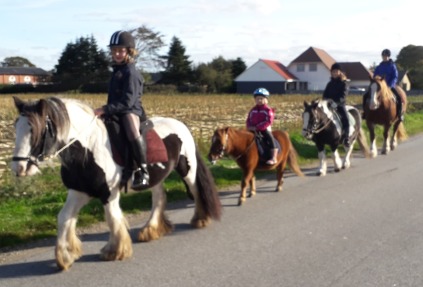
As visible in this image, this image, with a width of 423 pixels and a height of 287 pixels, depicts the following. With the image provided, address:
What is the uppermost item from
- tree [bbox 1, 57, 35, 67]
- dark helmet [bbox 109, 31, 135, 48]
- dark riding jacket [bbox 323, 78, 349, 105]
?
tree [bbox 1, 57, 35, 67]

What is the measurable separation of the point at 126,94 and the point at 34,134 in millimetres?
1270

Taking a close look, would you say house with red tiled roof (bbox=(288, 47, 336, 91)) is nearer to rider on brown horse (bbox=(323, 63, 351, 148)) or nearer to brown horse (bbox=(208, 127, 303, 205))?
rider on brown horse (bbox=(323, 63, 351, 148))

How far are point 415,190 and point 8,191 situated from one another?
23.4 feet

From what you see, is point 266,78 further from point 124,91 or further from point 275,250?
point 124,91

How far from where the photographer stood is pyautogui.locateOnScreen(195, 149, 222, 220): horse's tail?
755 centimetres

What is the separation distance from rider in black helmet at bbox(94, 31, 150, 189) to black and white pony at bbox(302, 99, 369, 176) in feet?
19.9

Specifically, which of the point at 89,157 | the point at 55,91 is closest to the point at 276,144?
the point at 89,157

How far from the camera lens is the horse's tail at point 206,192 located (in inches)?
297

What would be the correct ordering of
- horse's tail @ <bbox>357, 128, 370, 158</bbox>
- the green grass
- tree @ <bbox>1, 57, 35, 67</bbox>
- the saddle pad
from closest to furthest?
the saddle pad < the green grass < horse's tail @ <bbox>357, 128, 370, 158</bbox> < tree @ <bbox>1, 57, 35, 67</bbox>

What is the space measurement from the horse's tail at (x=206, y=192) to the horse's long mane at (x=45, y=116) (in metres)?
2.47

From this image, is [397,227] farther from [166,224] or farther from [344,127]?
[344,127]

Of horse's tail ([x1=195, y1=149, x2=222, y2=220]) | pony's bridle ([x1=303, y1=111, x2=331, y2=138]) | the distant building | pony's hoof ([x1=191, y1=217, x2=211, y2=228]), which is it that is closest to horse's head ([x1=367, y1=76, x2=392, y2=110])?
pony's bridle ([x1=303, y1=111, x2=331, y2=138])

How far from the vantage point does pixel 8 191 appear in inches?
356

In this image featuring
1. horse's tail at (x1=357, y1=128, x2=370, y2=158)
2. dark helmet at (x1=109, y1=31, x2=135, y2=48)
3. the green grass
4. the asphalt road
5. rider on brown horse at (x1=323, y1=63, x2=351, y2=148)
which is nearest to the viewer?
the asphalt road
